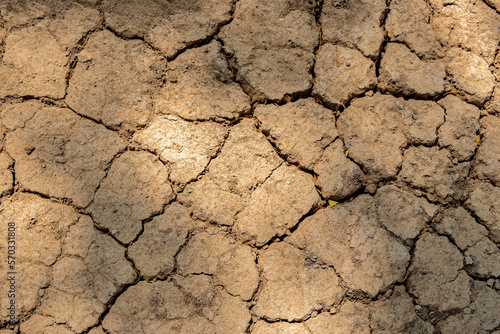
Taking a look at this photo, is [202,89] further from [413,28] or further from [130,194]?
[413,28]

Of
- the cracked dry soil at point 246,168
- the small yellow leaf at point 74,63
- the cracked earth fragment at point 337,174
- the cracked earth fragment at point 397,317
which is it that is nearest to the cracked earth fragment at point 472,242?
the cracked dry soil at point 246,168

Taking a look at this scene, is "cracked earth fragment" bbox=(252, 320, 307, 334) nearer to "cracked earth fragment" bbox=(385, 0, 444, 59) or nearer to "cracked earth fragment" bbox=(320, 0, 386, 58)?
"cracked earth fragment" bbox=(320, 0, 386, 58)

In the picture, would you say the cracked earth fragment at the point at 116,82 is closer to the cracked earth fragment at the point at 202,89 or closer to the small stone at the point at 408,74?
the cracked earth fragment at the point at 202,89

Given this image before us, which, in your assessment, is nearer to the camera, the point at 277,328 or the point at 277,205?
the point at 277,328

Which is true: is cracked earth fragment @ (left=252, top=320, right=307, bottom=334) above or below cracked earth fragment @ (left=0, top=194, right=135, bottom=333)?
below

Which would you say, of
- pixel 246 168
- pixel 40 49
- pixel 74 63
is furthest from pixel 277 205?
pixel 40 49

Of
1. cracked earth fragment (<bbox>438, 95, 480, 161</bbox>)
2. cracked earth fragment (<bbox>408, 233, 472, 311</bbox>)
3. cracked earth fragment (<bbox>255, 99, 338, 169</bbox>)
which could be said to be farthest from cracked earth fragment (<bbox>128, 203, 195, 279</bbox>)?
cracked earth fragment (<bbox>438, 95, 480, 161</bbox>)
